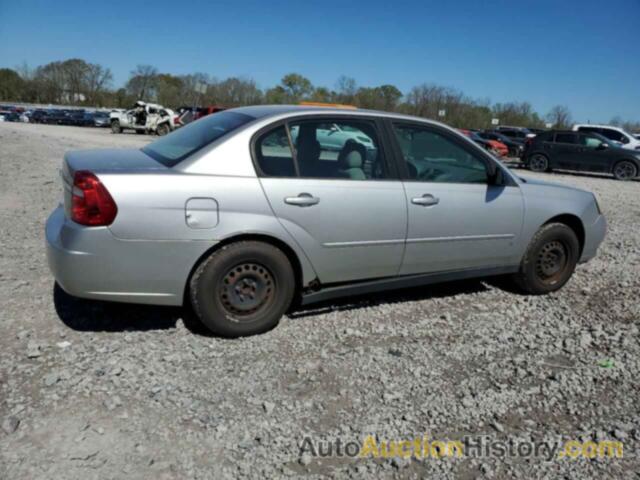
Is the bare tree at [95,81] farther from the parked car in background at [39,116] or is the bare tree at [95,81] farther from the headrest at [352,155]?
the headrest at [352,155]

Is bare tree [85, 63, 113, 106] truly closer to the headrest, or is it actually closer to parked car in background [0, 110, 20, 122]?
parked car in background [0, 110, 20, 122]

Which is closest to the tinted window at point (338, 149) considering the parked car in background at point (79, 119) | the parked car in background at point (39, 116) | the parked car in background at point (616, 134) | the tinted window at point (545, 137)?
the tinted window at point (545, 137)

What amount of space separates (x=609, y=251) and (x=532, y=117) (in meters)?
58.8

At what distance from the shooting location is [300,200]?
139 inches

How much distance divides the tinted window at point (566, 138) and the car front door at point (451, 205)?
16.6 meters

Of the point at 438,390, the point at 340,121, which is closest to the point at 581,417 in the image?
the point at 438,390

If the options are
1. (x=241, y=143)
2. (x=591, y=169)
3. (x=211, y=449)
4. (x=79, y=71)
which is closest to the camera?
(x=211, y=449)

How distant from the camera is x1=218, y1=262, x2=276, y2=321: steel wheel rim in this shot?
3.48 m

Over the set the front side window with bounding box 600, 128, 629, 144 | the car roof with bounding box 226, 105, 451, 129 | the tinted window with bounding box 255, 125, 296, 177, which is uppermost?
the front side window with bounding box 600, 128, 629, 144

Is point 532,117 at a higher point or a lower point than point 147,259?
higher

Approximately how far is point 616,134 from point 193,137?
21.5 m

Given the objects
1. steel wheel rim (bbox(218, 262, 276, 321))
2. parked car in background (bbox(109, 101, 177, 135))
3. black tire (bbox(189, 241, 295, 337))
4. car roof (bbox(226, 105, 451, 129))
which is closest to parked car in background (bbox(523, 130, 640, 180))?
car roof (bbox(226, 105, 451, 129))

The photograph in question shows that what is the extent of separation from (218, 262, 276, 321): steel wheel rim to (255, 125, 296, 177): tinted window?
0.66 meters

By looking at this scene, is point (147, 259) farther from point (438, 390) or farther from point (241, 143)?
point (438, 390)
